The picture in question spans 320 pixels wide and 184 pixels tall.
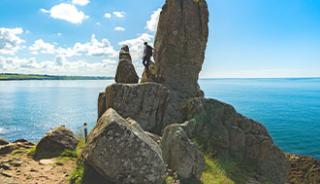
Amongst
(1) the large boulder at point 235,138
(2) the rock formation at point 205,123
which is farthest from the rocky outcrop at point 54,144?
(1) the large boulder at point 235,138

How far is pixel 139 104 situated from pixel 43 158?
33.5 feet

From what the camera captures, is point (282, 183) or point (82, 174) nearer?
point (82, 174)

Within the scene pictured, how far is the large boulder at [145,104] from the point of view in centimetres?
2339

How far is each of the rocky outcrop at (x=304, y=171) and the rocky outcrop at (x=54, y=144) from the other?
2700 cm

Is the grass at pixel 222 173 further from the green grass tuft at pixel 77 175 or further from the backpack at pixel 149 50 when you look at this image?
the backpack at pixel 149 50

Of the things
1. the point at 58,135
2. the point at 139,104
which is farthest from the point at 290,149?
the point at 58,135

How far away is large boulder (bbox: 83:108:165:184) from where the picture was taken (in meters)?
10.6

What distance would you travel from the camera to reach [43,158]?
49.0 feet

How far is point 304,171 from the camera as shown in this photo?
1410 inches

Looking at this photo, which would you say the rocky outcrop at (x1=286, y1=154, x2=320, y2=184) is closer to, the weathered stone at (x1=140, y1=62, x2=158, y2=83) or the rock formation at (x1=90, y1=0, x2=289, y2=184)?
the rock formation at (x1=90, y1=0, x2=289, y2=184)

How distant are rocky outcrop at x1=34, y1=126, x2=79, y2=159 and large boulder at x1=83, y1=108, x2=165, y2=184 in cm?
541

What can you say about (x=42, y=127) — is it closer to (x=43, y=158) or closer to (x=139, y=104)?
(x=139, y=104)

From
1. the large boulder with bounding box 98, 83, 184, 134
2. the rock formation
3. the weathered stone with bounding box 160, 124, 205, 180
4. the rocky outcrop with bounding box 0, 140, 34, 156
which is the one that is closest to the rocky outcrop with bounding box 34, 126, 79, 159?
the rocky outcrop with bounding box 0, 140, 34, 156

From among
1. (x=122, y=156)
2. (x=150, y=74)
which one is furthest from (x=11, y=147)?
(x=150, y=74)
